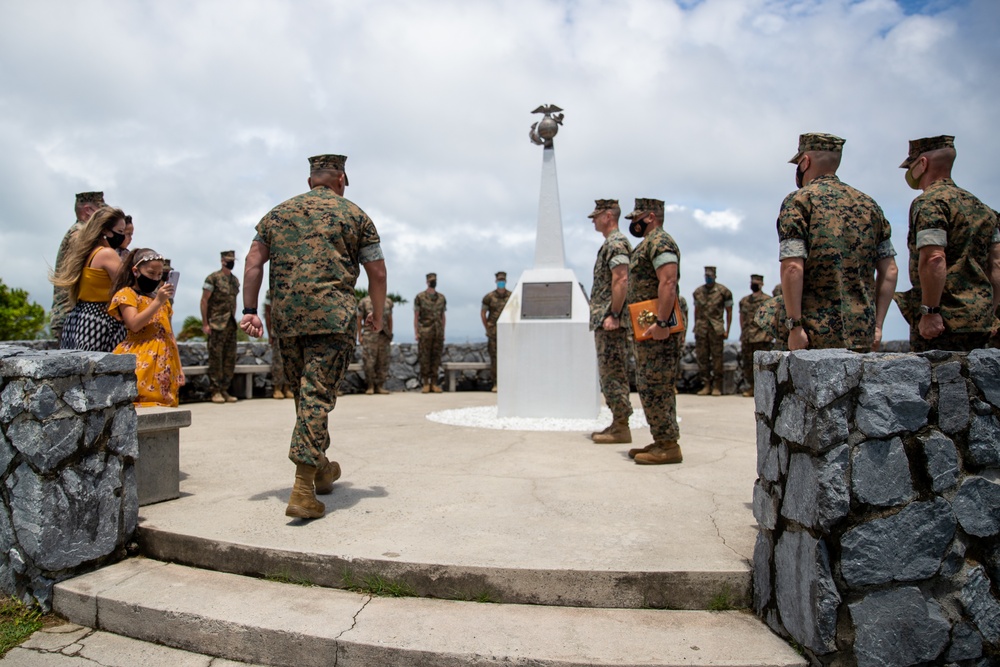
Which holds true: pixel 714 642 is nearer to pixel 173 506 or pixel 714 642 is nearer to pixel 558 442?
pixel 173 506

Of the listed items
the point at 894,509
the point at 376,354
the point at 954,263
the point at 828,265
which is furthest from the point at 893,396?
the point at 376,354

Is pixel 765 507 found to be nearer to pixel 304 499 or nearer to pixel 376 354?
pixel 304 499

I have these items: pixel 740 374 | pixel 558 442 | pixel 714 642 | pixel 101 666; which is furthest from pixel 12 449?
pixel 740 374

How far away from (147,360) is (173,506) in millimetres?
929

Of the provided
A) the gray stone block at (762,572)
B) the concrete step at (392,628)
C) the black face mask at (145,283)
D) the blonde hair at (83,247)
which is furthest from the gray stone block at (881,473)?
the blonde hair at (83,247)

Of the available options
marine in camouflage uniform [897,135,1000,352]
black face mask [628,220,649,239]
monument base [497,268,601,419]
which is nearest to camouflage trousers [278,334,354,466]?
black face mask [628,220,649,239]

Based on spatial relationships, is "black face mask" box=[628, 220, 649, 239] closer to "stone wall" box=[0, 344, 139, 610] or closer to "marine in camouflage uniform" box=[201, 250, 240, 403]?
"stone wall" box=[0, 344, 139, 610]

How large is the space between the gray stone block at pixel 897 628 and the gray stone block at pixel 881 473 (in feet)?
0.95

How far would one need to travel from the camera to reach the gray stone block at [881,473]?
2.10m

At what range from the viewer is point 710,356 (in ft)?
40.0

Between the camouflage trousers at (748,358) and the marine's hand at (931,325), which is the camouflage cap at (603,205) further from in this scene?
the camouflage trousers at (748,358)

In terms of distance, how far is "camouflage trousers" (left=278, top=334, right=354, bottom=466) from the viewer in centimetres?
322

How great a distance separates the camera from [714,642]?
7.42 feet

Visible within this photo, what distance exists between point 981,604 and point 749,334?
9985 millimetres
